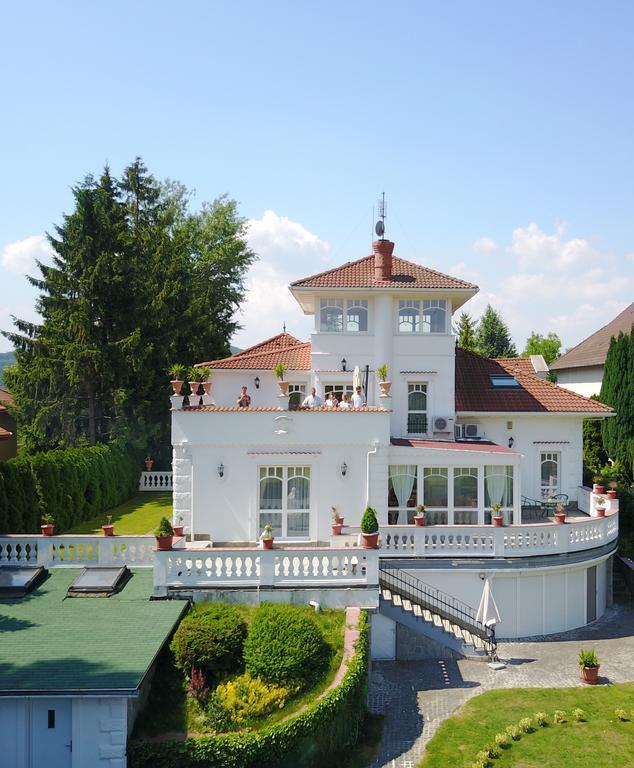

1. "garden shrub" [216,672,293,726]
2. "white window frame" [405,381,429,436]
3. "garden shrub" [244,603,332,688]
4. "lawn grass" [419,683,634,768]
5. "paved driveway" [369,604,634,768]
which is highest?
"white window frame" [405,381,429,436]

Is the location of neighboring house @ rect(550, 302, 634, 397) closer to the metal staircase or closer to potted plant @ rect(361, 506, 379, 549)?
the metal staircase

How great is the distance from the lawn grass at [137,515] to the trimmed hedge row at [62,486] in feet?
1.60

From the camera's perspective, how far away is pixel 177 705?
13.4 m

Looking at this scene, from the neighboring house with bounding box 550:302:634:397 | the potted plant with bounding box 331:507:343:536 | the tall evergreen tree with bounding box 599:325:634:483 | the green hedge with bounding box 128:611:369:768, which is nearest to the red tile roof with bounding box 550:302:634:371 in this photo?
the neighboring house with bounding box 550:302:634:397

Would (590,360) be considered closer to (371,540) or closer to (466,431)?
(466,431)

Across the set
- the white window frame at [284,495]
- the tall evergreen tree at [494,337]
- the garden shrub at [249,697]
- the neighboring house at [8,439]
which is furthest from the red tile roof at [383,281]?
the tall evergreen tree at [494,337]

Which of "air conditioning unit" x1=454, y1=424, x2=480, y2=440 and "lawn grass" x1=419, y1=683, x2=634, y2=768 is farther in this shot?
"air conditioning unit" x1=454, y1=424, x2=480, y2=440

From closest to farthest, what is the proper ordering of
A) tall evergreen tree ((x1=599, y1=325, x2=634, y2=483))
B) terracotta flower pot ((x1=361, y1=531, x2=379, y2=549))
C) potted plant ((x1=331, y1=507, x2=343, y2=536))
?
terracotta flower pot ((x1=361, y1=531, x2=379, y2=549)) < potted plant ((x1=331, y1=507, x2=343, y2=536)) < tall evergreen tree ((x1=599, y1=325, x2=634, y2=483))

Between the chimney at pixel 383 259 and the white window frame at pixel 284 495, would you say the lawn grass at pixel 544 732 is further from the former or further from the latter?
the chimney at pixel 383 259

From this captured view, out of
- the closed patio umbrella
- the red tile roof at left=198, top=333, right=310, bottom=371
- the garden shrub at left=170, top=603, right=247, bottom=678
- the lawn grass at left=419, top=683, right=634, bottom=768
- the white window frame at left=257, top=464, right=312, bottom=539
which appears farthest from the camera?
the red tile roof at left=198, top=333, right=310, bottom=371

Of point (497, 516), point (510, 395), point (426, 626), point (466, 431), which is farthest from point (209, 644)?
point (510, 395)

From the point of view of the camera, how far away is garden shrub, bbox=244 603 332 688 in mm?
13711

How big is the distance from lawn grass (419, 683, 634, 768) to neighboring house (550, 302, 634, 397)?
118 ft

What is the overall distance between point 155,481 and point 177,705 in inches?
1019
